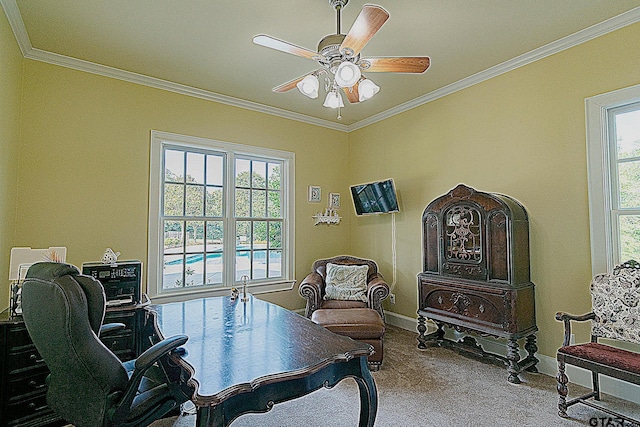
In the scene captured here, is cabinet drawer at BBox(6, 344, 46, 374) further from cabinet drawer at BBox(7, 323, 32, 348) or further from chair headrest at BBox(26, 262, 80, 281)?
chair headrest at BBox(26, 262, 80, 281)

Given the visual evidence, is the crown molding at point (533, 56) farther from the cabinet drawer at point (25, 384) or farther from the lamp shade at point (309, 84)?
the cabinet drawer at point (25, 384)

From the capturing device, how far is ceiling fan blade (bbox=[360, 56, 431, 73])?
223 cm

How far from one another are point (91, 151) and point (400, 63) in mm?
3086

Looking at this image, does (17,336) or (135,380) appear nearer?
(135,380)

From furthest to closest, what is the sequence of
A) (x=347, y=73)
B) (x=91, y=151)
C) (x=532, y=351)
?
1. (x=91, y=151)
2. (x=532, y=351)
3. (x=347, y=73)

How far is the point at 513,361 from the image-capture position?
2.96 metres

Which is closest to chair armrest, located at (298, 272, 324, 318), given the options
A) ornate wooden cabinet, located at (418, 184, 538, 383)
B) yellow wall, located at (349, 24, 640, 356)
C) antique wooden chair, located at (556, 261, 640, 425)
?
ornate wooden cabinet, located at (418, 184, 538, 383)

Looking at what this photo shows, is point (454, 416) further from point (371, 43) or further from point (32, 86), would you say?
point (32, 86)

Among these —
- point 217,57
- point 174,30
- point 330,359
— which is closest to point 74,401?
point 330,359

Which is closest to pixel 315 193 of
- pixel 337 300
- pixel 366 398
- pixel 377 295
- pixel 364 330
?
pixel 337 300

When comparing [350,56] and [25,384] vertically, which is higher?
[350,56]

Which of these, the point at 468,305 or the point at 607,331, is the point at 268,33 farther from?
the point at 607,331

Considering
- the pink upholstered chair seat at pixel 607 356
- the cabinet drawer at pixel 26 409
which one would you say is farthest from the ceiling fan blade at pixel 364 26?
the cabinet drawer at pixel 26 409

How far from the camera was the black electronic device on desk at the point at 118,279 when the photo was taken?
9.16ft
